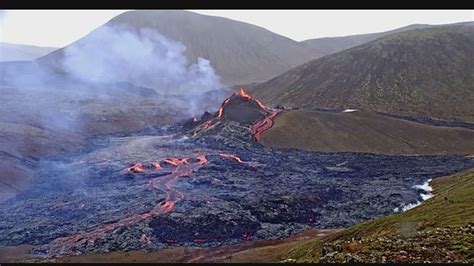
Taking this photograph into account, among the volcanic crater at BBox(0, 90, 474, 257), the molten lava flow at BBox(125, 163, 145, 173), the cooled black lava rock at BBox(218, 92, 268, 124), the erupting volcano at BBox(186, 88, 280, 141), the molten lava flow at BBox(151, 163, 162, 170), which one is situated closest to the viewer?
the volcanic crater at BBox(0, 90, 474, 257)

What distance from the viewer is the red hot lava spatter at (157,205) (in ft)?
111

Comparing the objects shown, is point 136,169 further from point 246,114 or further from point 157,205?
point 246,114

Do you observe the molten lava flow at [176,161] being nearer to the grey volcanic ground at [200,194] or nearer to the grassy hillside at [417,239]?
the grey volcanic ground at [200,194]

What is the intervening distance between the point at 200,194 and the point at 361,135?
127ft

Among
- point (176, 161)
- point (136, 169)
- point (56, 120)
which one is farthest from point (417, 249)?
point (56, 120)

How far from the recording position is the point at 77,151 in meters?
71.5

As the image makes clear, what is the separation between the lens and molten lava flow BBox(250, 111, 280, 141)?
76.7m

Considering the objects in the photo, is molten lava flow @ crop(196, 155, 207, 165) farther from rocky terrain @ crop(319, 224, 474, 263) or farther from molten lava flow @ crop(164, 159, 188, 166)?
rocky terrain @ crop(319, 224, 474, 263)

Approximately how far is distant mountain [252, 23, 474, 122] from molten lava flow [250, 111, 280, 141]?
95.7ft

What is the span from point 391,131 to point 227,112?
997 inches

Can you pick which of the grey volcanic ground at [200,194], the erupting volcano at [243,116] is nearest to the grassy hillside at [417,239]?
the grey volcanic ground at [200,194]

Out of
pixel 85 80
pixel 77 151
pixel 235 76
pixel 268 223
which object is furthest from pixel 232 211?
pixel 235 76

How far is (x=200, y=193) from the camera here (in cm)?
4612

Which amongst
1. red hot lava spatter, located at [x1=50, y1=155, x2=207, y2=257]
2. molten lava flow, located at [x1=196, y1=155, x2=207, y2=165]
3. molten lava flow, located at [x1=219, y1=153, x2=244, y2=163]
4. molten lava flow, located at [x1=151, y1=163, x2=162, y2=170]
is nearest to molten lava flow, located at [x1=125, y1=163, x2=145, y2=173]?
red hot lava spatter, located at [x1=50, y1=155, x2=207, y2=257]
